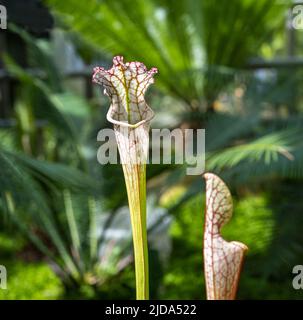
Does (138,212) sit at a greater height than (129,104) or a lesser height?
lesser

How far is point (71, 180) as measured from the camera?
1.54 meters

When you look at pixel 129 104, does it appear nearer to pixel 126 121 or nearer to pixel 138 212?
pixel 126 121

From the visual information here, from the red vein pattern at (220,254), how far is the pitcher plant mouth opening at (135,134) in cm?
11

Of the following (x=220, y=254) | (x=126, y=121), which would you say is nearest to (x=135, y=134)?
(x=126, y=121)

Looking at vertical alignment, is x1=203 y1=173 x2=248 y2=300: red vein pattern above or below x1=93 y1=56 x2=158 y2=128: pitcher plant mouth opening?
below

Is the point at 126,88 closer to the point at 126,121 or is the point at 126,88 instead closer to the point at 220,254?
the point at 126,121

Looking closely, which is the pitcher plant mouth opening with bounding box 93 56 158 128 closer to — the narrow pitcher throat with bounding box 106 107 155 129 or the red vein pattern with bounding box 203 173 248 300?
the narrow pitcher throat with bounding box 106 107 155 129

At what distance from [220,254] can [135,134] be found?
0.76ft

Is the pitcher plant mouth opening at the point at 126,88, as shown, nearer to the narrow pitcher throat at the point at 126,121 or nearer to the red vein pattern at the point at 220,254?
the narrow pitcher throat at the point at 126,121

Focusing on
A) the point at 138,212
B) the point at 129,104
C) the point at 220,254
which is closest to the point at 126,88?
the point at 129,104

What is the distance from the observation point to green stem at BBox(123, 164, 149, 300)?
73 centimetres

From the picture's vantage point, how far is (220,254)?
80 centimetres

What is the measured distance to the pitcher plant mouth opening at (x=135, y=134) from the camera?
0.71 meters

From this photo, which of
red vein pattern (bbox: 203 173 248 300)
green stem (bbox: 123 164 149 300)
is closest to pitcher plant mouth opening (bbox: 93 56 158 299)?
green stem (bbox: 123 164 149 300)
